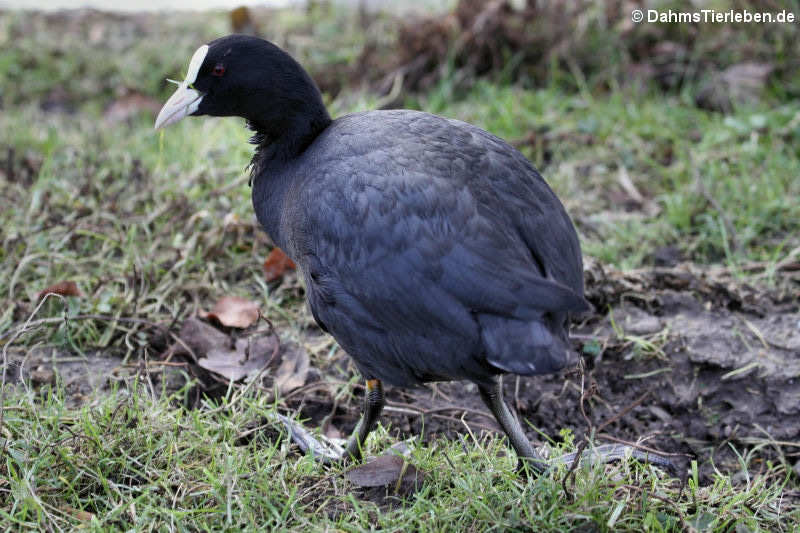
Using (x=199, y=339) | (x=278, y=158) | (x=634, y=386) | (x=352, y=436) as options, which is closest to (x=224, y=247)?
(x=199, y=339)

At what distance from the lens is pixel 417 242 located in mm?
2490

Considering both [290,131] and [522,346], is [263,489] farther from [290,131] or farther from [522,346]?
[290,131]

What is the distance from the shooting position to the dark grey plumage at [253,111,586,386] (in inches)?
95.9

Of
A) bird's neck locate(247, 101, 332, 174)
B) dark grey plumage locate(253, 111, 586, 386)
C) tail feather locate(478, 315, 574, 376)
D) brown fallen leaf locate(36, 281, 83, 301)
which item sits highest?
bird's neck locate(247, 101, 332, 174)

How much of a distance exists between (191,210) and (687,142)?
2643 millimetres

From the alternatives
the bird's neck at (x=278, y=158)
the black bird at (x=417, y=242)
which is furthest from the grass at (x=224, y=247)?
the bird's neck at (x=278, y=158)

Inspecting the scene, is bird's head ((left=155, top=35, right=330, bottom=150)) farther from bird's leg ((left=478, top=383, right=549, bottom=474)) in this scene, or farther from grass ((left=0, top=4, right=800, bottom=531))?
bird's leg ((left=478, top=383, right=549, bottom=474))

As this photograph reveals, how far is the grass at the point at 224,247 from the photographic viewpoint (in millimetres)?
2590

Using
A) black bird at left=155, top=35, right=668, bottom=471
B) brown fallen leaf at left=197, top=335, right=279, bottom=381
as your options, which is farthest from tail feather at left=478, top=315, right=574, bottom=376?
brown fallen leaf at left=197, top=335, right=279, bottom=381

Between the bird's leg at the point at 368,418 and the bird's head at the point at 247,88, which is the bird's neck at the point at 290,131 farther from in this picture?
the bird's leg at the point at 368,418

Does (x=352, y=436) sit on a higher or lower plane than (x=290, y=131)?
lower

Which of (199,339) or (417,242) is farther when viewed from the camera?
(199,339)

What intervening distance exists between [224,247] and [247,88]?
1149 millimetres

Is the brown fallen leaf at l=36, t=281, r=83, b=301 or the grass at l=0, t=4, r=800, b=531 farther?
the brown fallen leaf at l=36, t=281, r=83, b=301
